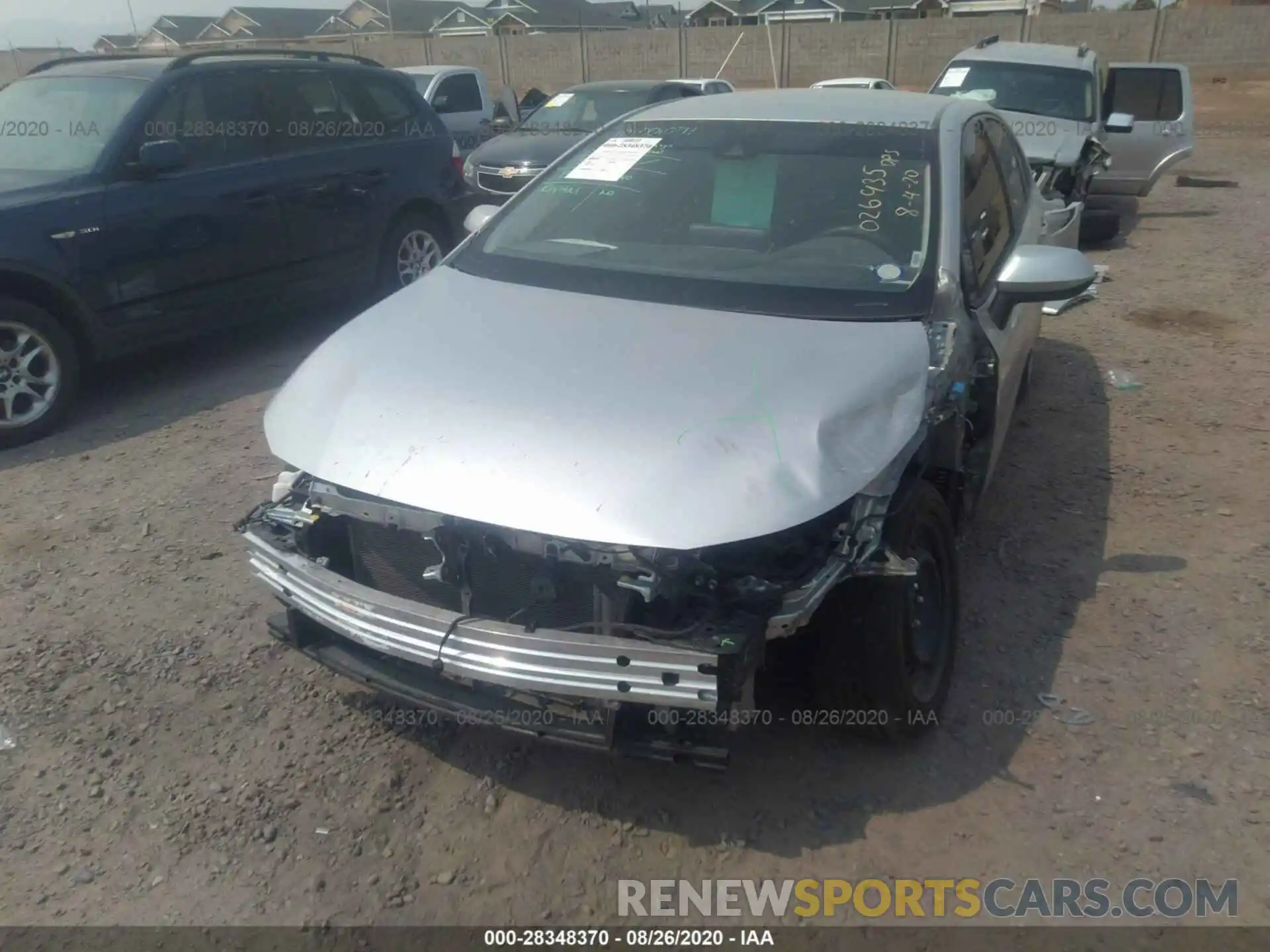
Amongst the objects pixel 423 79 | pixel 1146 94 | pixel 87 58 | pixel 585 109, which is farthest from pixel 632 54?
pixel 87 58

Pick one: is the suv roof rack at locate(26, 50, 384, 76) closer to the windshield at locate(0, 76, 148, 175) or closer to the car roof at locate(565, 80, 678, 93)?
the windshield at locate(0, 76, 148, 175)

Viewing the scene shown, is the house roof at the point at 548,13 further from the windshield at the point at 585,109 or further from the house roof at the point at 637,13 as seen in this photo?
the windshield at the point at 585,109

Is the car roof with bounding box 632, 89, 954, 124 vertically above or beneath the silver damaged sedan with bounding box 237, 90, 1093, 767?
above

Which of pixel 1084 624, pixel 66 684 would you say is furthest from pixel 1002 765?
pixel 66 684

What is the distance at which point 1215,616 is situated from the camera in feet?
12.0

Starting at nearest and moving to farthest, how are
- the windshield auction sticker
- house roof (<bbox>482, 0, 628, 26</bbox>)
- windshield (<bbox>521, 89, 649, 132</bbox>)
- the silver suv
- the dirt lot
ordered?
1. the dirt lot
2. the windshield auction sticker
3. the silver suv
4. windshield (<bbox>521, 89, 649, 132</bbox>)
5. house roof (<bbox>482, 0, 628, 26</bbox>)

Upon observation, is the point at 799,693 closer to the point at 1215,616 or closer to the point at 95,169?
the point at 1215,616

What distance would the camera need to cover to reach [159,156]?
18.2ft

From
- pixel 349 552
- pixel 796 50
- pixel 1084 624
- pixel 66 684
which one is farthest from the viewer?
pixel 796 50

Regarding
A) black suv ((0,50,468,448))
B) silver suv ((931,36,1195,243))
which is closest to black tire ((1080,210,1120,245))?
silver suv ((931,36,1195,243))

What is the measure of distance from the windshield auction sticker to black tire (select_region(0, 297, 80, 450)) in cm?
311

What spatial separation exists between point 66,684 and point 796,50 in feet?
108

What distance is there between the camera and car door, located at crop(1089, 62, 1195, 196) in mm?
10273

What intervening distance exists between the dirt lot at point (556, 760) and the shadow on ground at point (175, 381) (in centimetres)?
64
